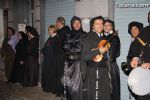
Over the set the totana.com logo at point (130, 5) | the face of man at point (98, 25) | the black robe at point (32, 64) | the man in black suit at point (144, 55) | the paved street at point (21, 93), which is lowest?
the paved street at point (21, 93)

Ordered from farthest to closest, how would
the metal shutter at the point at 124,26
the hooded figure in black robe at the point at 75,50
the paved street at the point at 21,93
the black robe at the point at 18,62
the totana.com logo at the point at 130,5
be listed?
the black robe at the point at 18,62 < the paved street at the point at 21,93 < the metal shutter at the point at 124,26 < the totana.com logo at the point at 130,5 < the hooded figure in black robe at the point at 75,50

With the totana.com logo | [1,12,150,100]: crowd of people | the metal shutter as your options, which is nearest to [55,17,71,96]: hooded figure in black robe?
[1,12,150,100]: crowd of people

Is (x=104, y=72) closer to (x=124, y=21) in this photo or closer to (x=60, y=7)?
(x=124, y=21)

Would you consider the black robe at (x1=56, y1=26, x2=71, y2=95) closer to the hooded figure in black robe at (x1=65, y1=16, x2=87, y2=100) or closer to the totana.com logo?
the hooded figure in black robe at (x1=65, y1=16, x2=87, y2=100)

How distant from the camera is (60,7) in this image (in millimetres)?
11266

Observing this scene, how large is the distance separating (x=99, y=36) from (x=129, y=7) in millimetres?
2125

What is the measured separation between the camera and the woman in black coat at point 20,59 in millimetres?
11062

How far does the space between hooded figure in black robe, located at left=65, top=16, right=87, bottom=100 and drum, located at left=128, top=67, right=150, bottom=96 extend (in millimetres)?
1721

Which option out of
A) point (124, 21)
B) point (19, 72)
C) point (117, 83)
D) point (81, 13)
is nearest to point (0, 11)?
point (19, 72)

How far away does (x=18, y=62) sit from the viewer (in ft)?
37.5

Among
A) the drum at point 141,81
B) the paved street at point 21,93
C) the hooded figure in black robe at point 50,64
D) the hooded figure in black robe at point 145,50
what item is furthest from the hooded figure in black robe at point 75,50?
the paved street at point 21,93

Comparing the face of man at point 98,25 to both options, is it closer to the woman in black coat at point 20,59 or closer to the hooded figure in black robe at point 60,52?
the hooded figure in black robe at point 60,52

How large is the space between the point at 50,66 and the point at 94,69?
11.1 feet

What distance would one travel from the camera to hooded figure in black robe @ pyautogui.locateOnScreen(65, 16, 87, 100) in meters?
7.24
